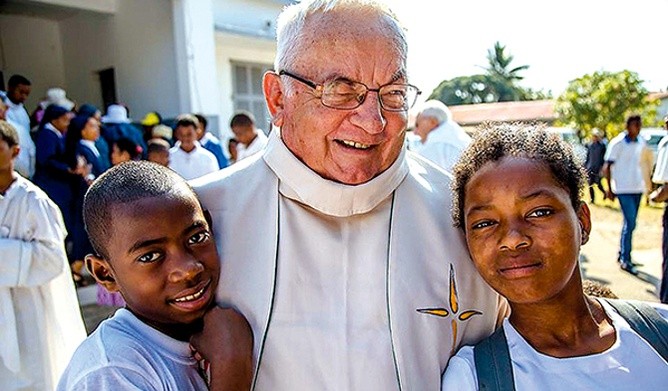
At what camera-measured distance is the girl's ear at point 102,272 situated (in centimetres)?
139

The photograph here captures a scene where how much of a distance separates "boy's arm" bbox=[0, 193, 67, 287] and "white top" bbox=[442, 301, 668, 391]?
228 cm

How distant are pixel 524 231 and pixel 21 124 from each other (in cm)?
639

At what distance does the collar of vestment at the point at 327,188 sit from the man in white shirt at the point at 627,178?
5900 mm

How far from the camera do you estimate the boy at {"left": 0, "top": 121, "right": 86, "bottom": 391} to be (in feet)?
8.97

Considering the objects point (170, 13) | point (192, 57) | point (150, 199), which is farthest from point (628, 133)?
point (150, 199)

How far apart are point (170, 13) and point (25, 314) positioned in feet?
21.5

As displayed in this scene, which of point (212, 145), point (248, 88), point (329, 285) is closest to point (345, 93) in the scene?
point (329, 285)

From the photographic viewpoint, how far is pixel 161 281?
131cm

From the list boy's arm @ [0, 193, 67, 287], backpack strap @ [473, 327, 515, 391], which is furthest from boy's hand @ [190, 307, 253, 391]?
boy's arm @ [0, 193, 67, 287]

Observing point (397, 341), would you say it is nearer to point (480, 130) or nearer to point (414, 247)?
point (414, 247)

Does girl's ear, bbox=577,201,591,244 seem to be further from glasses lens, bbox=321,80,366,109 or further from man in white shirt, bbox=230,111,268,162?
man in white shirt, bbox=230,111,268,162

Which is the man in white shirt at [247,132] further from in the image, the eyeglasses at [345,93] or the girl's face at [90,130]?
the eyeglasses at [345,93]

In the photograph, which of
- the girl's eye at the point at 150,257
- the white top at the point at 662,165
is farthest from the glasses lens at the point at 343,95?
the white top at the point at 662,165

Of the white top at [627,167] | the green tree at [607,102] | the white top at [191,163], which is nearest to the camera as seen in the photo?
the white top at [191,163]
